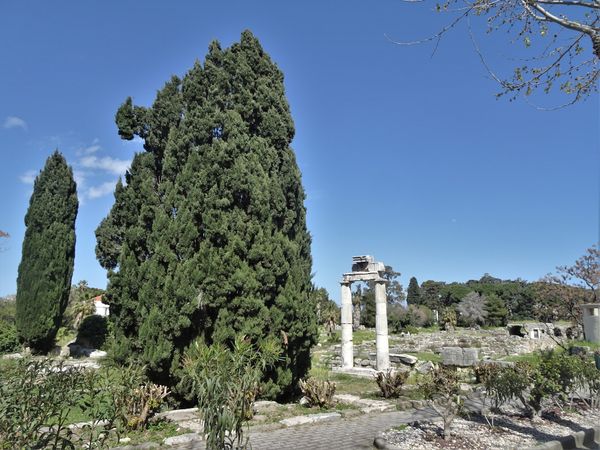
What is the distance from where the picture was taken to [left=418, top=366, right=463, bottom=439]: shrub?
6.34 m

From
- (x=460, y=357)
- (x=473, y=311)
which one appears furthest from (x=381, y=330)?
(x=473, y=311)

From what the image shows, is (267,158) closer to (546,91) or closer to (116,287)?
(116,287)

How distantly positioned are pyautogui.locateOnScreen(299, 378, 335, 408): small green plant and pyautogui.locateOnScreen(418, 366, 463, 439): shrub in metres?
1.85

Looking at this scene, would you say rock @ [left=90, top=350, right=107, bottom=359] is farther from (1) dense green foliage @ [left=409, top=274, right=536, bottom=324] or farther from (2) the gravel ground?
(1) dense green foliage @ [left=409, top=274, right=536, bottom=324]

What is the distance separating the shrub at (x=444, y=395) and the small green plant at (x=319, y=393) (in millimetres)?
1847

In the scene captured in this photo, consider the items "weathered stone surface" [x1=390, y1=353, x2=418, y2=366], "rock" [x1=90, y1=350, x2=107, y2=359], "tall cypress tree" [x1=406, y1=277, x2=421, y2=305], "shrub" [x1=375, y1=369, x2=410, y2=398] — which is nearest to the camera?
"shrub" [x1=375, y1=369, x2=410, y2=398]

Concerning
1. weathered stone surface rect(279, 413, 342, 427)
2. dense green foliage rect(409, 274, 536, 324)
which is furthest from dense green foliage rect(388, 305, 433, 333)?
weathered stone surface rect(279, 413, 342, 427)

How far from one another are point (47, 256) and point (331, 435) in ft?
62.6

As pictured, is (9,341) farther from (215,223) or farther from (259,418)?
(259,418)

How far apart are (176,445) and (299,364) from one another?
459 centimetres

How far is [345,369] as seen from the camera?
15.1m

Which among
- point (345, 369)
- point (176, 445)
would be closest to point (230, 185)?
point (176, 445)

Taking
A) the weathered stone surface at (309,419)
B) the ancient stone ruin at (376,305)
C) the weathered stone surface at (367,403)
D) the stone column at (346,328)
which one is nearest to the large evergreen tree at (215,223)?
the weathered stone surface at (367,403)

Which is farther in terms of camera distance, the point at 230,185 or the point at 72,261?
the point at 72,261
